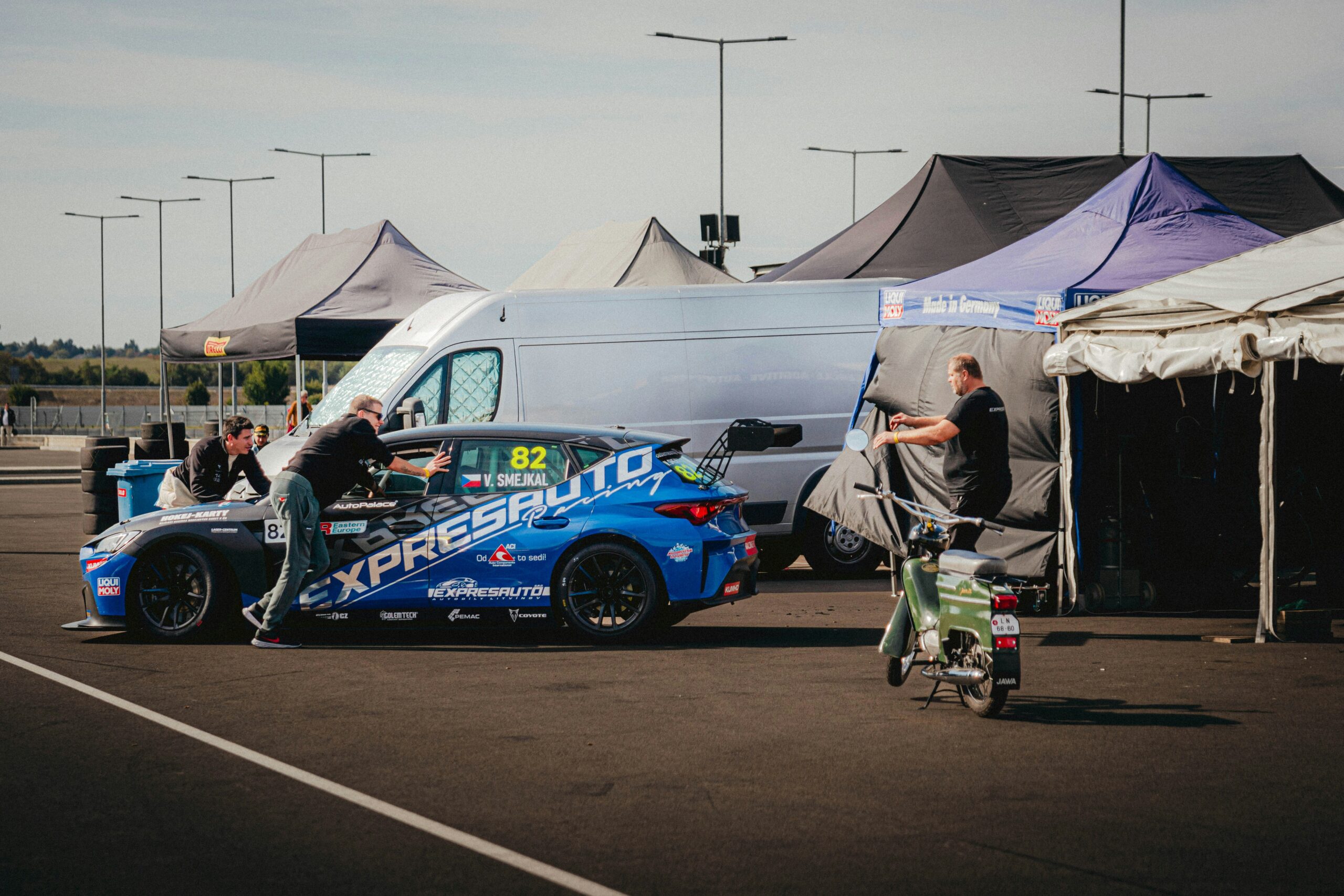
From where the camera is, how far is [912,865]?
4910mm

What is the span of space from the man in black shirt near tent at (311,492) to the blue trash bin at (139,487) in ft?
18.1

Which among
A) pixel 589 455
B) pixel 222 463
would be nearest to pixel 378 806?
pixel 589 455

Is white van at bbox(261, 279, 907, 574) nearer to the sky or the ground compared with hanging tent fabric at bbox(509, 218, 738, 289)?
nearer to the ground

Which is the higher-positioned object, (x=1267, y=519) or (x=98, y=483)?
(x=1267, y=519)

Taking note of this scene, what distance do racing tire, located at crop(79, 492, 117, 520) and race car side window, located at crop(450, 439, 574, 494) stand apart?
9513mm

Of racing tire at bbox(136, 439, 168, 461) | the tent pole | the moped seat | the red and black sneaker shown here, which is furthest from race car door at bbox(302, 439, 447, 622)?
racing tire at bbox(136, 439, 168, 461)

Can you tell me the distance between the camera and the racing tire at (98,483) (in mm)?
17750

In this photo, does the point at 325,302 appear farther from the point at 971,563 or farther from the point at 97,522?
the point at 971,563

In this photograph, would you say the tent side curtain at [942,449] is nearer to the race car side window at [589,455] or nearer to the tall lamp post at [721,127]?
the race car side window at [589,455]

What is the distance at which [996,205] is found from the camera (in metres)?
19.1

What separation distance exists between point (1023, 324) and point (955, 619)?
4787 millimetres

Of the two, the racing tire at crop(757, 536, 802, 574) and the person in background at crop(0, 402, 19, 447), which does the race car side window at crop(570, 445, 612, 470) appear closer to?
the racing tire at crop(757, 536, 802, 574)

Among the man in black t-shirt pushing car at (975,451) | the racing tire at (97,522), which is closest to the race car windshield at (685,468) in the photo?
the man in black t-shirt pushing car at (975,451)

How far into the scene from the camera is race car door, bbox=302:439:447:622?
986 centimetres
